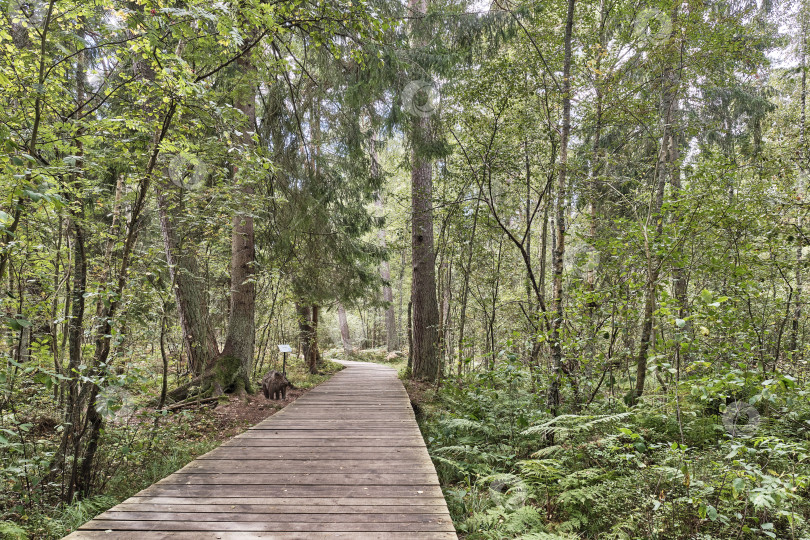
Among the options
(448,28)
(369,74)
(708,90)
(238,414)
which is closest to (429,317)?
(238,414)

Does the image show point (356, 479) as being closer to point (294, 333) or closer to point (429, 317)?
point (429, 317)

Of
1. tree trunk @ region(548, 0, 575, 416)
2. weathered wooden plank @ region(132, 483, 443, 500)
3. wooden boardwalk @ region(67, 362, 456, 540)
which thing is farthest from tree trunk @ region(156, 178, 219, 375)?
tree trunk @ region(548, 0, 575, 416)

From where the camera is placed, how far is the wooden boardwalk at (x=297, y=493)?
281 centimetres

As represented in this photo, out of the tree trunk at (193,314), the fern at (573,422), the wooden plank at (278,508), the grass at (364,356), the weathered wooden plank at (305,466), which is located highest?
the tree trunk at (193,314)

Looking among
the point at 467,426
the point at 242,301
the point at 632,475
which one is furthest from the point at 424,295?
the point at 632,475

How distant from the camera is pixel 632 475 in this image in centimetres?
398

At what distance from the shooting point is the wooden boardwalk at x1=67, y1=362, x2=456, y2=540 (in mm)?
2811

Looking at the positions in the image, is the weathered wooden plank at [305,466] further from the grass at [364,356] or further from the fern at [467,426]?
the grass at [364,356]

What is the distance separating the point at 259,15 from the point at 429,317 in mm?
8222

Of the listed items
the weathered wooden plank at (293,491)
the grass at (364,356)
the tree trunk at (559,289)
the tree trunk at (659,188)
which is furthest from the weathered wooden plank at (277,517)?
the grass at (364,356)

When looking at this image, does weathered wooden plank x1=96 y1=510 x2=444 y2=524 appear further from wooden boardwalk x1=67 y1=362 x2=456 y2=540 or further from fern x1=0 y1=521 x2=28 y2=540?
fern x1=0 y1=521 x2=28 y2=540

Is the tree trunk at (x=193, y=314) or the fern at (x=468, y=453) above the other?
the tree trunk at (x=193, y=314)

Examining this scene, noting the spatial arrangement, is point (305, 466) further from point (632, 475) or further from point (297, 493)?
point (632, 475)

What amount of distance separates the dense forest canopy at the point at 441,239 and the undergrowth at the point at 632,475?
0.04 m
